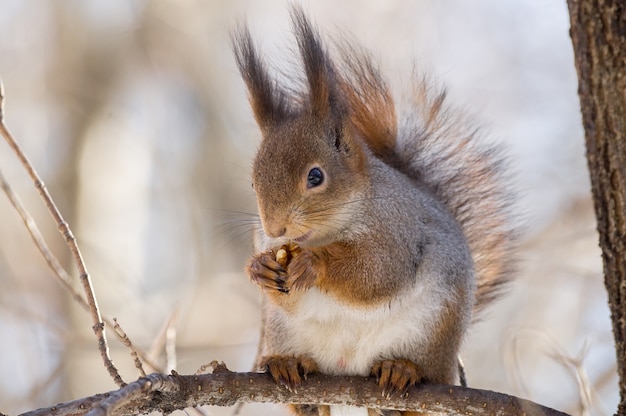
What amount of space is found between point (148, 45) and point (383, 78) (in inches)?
123

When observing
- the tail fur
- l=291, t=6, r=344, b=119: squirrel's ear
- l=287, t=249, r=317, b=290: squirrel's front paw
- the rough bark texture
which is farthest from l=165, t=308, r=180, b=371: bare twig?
the rough bark texture

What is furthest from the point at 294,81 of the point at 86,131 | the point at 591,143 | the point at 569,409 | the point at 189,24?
the point at 189,24

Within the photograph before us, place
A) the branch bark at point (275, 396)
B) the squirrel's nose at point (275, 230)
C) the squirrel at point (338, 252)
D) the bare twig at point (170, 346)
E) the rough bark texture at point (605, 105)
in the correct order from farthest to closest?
the bare twig at point (170, 346) → the squirrel at point (338, 252) → the squirrel's nose at point (275, 230) → the branch bark at point (275, 396) → the rough bark texture at point (605, 105)

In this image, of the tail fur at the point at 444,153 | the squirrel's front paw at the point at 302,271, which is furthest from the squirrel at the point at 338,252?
the tail fur at the point at 444,153

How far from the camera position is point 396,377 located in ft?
7.55

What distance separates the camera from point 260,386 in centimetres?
224

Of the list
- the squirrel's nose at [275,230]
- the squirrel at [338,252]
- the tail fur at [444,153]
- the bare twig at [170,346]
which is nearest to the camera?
the squirrel's nose at [275,230]

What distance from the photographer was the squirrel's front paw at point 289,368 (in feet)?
7.48

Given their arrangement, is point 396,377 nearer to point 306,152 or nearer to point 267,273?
point 267,273

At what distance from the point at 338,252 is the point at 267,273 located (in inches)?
8.5

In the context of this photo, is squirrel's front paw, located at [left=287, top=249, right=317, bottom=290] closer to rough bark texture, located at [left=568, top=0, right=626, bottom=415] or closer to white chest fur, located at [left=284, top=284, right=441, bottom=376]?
white chest fur, located at [left=284, top=284, right=441, bottom=376]

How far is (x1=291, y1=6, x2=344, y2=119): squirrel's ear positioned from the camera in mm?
2365

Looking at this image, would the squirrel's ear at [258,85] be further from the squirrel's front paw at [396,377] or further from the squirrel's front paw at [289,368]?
the squirrel's front paw at [396,377]

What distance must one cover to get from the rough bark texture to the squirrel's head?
0.90 meters
